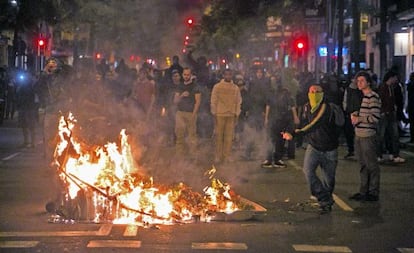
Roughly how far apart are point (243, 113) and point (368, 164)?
7225mm

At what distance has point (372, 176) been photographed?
38.9 feet

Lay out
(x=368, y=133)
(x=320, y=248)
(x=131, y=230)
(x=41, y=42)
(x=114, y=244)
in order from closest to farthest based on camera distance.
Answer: (x=114, y=244) < (x=320, y=248) < (x=131, y=230) < (x=368, y=133) < (x=41, y=42)

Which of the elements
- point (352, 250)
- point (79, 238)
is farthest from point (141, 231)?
point (352, 250)

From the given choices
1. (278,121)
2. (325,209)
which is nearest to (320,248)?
(325,209)

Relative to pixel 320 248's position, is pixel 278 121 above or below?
above

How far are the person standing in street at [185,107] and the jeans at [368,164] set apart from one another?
16.3ft

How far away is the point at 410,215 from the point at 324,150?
1375mm

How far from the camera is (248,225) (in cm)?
959

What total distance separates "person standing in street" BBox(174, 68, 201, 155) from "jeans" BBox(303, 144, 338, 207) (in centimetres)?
565

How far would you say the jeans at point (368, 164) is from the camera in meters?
11.7

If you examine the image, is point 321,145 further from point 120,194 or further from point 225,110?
point 225,110

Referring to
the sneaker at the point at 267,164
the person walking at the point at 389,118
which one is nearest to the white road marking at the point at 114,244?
the sneaker at the point at 267,164

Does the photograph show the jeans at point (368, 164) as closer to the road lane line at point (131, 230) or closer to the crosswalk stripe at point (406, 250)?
the crosswalk stripe at point (406, 250)

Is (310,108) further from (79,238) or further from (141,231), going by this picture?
(79,238)
